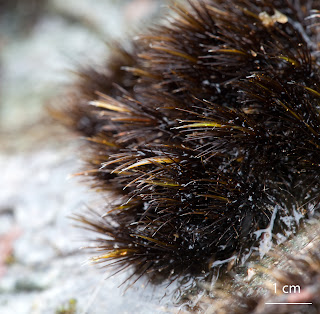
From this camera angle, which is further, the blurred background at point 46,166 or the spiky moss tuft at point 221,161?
the blurred background at point 46,166

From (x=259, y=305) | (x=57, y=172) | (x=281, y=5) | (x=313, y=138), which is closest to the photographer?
(x=259, y=305)

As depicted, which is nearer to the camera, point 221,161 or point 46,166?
point 221,161

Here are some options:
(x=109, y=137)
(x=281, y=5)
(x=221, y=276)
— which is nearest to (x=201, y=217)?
(x=221, y=276)

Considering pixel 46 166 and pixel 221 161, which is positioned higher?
pixel 46 166

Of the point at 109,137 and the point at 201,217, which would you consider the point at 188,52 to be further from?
the point at 201,217

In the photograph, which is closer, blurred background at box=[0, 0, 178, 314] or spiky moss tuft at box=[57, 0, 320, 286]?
spiky moss tuft at box=[57, 0, 320, 286]
